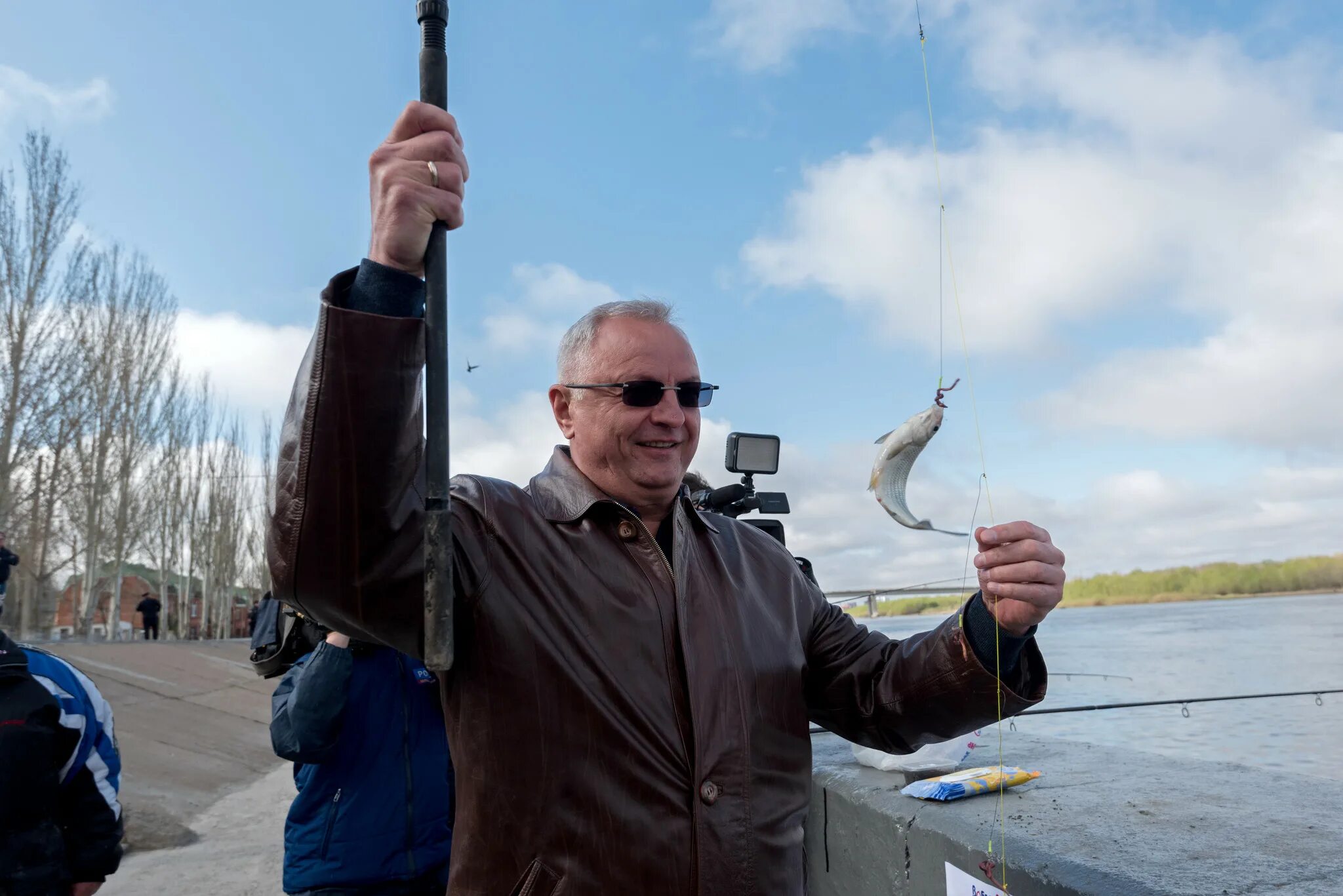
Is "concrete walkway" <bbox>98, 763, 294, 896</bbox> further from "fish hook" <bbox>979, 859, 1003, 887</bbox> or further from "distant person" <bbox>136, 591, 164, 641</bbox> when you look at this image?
"distant person" <bbox>136, 591, 164, 641</bbox>

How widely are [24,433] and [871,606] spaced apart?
26188 millimetres

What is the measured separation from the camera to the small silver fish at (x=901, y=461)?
2.25m

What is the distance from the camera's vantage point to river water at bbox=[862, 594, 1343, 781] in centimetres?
544

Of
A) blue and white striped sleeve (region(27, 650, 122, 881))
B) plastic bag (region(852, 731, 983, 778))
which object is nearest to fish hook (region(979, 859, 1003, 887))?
plastic bag (region(852, 731, 983, 778))

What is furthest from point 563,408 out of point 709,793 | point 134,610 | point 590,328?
point 134,610

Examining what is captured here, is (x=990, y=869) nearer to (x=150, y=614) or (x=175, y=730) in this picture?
(x=175, y=730)

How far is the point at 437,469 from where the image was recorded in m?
1.28

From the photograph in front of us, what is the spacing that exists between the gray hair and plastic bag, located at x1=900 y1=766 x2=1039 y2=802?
6.11 ft

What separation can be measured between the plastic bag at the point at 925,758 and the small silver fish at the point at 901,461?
4.35 feet

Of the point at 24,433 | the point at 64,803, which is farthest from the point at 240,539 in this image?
the point at 64,803

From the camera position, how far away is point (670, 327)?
6.55ft

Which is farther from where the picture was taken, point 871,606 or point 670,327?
point 871,606

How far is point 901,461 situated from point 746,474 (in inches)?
74.6

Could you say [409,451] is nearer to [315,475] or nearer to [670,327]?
[315,475]
